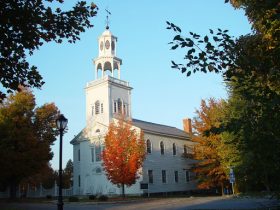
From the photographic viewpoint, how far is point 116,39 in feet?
164

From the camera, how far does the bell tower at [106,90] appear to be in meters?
46.0

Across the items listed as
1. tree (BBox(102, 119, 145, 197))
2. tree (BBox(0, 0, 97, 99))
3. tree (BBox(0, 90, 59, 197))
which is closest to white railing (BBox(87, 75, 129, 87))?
tree (BBox(0, 90, 59, 197))

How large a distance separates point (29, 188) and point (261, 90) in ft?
200

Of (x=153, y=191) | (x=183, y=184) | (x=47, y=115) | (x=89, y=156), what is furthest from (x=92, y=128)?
(x=183, y=184)

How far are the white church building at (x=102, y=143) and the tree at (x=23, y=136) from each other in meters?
6.53

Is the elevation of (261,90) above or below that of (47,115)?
below

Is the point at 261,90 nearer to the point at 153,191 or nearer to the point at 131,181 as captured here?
the point at 131,181

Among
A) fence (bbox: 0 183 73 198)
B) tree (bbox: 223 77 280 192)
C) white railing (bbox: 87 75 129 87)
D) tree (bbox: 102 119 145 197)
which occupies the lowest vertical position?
fence (bbox: 0 183 73 198)

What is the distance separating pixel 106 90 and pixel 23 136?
12991mm

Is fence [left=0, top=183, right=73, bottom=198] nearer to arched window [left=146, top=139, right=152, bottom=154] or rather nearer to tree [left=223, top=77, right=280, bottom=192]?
arched window [left=146, top=139, right=152, bottom=154]

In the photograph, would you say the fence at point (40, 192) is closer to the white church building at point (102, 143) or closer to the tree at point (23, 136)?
the white church building at point (102, 143)

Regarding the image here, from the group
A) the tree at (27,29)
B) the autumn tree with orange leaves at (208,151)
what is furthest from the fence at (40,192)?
the tree at (27,29)

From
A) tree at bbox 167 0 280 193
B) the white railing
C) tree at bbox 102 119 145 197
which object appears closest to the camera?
tree at bbox 167 0 280 193

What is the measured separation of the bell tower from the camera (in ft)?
151
